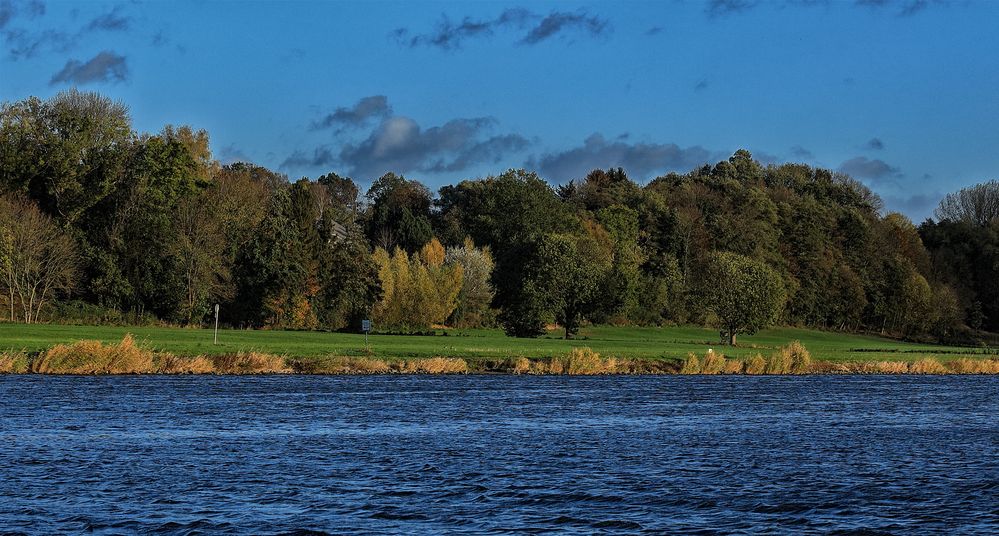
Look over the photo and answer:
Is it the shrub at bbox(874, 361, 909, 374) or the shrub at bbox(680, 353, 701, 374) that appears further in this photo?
the shrub at bbox(874, 361, 909, 374)

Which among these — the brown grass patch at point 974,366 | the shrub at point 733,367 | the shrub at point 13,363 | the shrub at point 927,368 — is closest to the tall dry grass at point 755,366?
the shrub at point 733,367

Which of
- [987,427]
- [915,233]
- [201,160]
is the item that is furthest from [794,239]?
[987,427]

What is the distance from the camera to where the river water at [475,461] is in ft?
68.3

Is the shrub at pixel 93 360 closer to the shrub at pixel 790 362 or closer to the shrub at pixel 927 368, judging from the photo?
the shrub at pixel 790 362

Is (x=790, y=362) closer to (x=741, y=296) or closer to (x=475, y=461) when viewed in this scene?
(x=741, y=296)

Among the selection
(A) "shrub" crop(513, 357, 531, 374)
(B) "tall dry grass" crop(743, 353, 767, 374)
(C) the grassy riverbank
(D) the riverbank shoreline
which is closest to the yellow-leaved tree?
(C) the grassy riverbank

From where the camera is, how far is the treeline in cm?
9706

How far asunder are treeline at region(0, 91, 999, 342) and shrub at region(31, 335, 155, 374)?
4102 cm

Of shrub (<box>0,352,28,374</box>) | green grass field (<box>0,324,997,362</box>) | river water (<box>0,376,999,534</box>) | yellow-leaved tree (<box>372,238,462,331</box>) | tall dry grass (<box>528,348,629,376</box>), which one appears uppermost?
yellow-leaved tree (<box>372,238,462,331</box>)

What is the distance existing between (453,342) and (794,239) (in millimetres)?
77796

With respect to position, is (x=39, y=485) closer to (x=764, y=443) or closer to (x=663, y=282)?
(x=764, y=443)

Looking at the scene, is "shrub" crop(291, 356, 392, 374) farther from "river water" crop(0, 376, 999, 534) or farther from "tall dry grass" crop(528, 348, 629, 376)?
"river water" crop(0, 376, 999, 534)

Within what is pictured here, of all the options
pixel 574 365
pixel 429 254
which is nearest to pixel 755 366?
pixel 574 365

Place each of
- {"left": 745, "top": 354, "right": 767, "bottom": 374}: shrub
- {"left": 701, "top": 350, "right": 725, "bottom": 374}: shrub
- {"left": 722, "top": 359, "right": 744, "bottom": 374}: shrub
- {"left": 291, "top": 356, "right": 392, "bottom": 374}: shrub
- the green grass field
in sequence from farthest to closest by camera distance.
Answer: {"left": 745, "top": 354, "right": 767, "bottom": 374}: shrub → {"left": 722, "top": 359, "right": 744, "bottom": 374}: shrub → {"left": 701, "top": 350, "right": 725, "bottom": 374}: shrub → the green grass field → {"left": 291, "top": 356, "right": 392, "bottom": 374}: shrub
